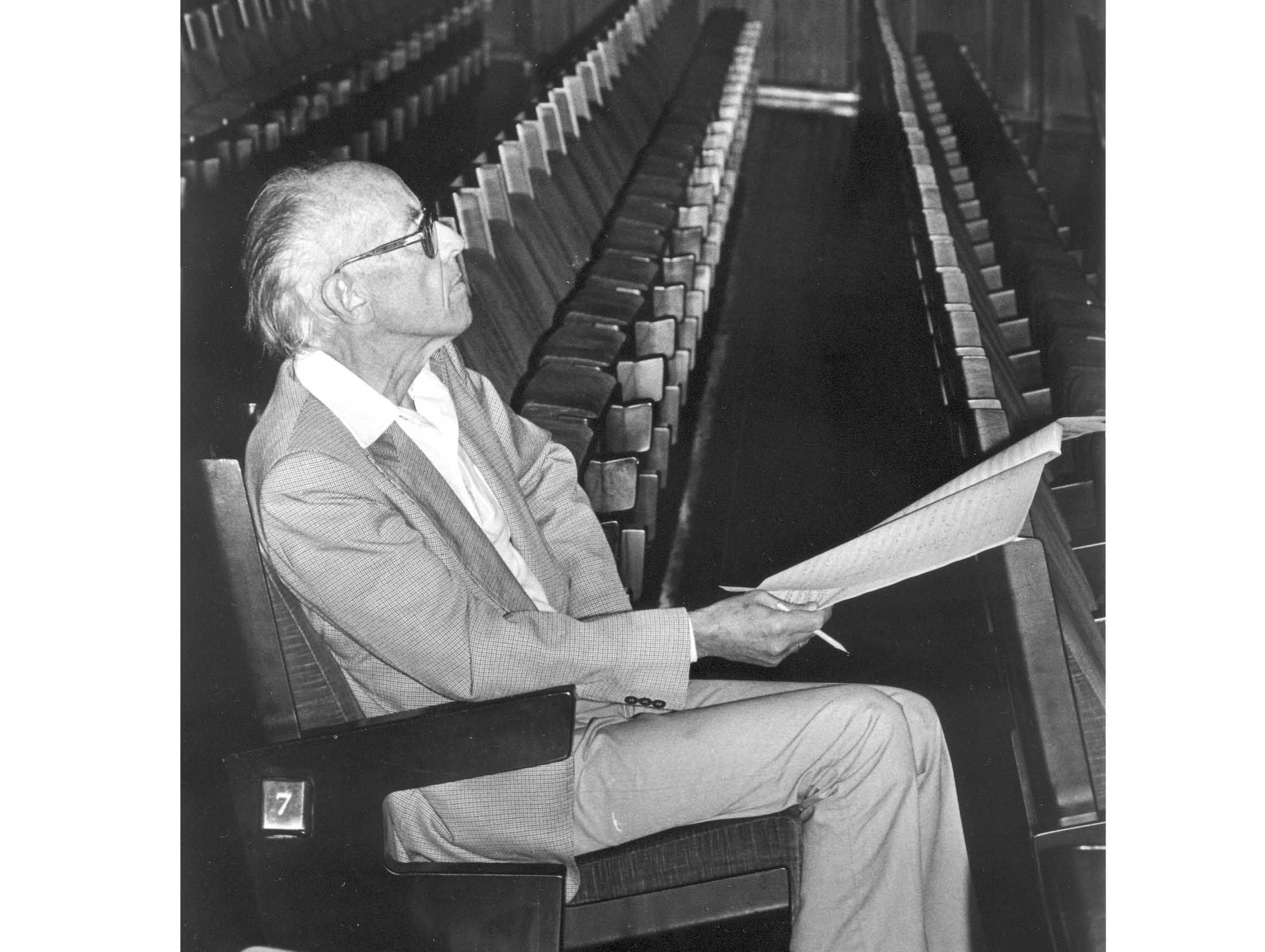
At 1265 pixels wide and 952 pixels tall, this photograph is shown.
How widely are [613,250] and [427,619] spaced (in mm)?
757

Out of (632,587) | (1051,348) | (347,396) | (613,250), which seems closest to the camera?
(347,396)

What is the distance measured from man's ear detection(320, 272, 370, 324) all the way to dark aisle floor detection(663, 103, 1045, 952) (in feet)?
1.02

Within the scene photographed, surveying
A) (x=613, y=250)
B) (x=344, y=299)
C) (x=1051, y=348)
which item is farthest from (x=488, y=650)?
(x=613, y=250)

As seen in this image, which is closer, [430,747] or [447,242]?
[430,747]

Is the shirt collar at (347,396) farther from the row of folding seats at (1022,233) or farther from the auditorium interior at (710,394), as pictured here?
the row of folding seats at (1022,233)

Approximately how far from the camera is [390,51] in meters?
1.58

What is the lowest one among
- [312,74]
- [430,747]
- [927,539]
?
[430,747]

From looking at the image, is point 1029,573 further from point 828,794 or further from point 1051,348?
point 1051,348

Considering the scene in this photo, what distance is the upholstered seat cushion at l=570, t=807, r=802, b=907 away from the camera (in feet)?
2.91

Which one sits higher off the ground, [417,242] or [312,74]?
[312,74]

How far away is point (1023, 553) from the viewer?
2.80 ft

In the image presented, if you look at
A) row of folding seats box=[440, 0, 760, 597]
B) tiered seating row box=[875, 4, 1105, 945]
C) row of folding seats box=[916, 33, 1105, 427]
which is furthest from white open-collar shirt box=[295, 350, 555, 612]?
row of folding seats box=[916, 33, 1105, 427]

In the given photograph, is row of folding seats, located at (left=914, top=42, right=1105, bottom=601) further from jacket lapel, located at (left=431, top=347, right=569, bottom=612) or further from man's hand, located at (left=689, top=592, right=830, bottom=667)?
jacket lapel, located at (left=431, top=347, right=569, bottom=612)
